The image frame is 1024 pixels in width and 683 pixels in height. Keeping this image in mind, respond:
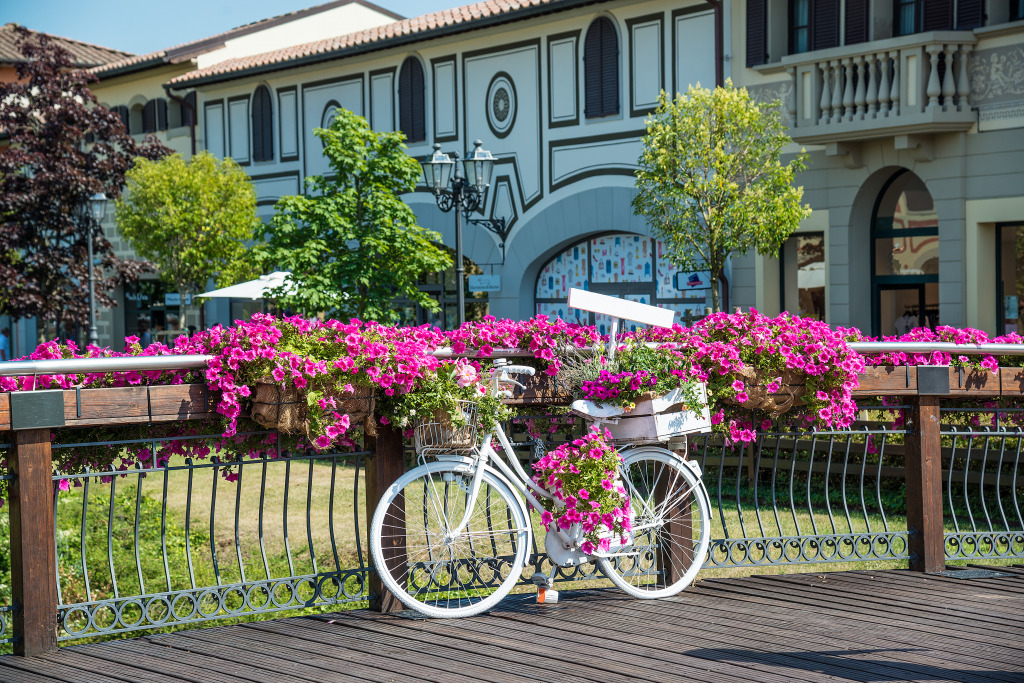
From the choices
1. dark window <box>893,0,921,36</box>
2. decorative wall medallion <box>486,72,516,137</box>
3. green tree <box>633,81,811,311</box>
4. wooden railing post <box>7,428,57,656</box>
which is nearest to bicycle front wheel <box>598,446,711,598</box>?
wooden railing post <box>7,428,57,656</box>

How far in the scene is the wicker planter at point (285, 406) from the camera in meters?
5.01

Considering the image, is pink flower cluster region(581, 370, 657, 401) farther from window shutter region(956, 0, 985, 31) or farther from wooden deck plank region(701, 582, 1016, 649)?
window shutter region(956, 0, 985, 31)

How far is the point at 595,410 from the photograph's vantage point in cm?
541

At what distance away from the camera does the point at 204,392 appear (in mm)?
5012

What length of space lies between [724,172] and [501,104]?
25.2 feet

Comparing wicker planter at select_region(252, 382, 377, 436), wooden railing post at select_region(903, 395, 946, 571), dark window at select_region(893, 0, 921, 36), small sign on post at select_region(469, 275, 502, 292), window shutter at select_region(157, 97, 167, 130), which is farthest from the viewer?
window shutter at select_region(157, 97, 167, 130)

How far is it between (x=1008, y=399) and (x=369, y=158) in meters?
13.7

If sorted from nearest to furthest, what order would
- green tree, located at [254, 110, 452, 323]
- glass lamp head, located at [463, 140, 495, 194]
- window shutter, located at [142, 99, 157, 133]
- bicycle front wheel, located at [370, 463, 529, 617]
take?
bicycle front wheel, located at [370, 463, 529, 617] < glass lamp head, located at [463, 140, 495, 194] < green tree, located at [254, 110, 452, 323] < window shutter, located at [142, 99, 157, 133]

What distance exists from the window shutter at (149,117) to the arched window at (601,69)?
14323 mm

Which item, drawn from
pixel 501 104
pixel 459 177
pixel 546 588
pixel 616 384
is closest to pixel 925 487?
pixel 616 384

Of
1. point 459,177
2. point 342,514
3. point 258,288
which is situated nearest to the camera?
point 342,514

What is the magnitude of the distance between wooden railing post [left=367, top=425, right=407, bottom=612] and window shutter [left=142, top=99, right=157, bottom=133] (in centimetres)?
2753

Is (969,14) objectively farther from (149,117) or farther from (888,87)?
(149,117)

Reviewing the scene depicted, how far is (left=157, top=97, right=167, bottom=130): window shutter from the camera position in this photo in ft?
101
